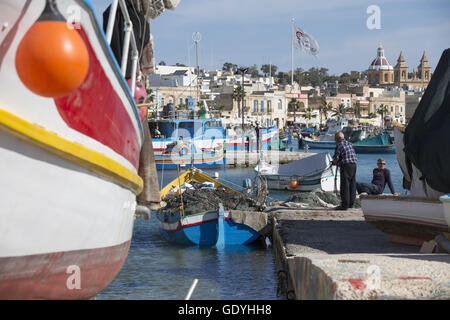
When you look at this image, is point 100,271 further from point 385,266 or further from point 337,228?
point 337,228

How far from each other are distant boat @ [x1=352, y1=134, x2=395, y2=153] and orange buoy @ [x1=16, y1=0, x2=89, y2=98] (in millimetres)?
72350

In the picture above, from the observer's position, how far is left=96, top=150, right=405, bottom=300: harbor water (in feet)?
40.0

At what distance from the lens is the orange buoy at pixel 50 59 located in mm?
5168

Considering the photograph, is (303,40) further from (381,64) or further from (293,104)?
(381,64)

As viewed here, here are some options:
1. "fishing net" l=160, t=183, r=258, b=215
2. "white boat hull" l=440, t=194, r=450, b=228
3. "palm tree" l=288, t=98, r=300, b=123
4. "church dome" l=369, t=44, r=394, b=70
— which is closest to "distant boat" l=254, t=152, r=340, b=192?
"fishing net" l=160, t=183, r=258, b=215

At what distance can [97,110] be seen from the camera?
6.58 m

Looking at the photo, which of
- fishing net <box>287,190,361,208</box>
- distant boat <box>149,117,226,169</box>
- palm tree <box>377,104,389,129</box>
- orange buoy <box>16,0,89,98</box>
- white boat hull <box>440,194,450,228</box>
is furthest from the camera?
palm tree <box>377,104,389,129</box>

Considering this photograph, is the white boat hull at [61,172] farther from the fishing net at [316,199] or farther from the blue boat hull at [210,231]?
the fishing net at [316,199]

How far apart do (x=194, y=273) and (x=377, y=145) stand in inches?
2551

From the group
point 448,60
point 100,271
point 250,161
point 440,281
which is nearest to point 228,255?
point 448,60

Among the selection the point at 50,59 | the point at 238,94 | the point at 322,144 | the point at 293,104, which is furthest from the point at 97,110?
the point at 293,104

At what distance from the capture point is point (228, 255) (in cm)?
1576

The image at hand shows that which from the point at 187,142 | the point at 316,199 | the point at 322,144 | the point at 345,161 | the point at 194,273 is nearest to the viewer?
the point at 345,161

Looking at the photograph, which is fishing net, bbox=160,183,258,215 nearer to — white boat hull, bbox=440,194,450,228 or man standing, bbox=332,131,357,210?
man standing, bbox=332,131,357,210
